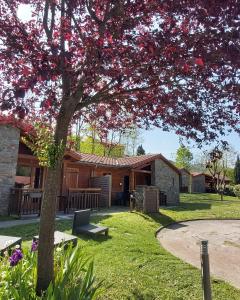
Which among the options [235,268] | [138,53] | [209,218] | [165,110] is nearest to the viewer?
[138,53]

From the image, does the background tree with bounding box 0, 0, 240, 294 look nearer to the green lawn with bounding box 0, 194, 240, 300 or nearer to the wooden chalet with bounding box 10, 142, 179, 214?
the green lawn with bounding box 0, 194, 240, 300

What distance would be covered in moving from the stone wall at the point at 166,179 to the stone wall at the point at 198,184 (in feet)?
88.9

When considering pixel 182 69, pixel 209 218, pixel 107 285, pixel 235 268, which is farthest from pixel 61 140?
pixel 209 218

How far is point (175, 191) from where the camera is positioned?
26.0 meters

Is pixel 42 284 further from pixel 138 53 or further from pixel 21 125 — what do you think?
pixel 138 53

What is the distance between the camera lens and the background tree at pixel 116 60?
12.4 ft

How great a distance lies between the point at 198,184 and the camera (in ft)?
172

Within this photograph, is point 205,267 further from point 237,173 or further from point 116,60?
point 237,173

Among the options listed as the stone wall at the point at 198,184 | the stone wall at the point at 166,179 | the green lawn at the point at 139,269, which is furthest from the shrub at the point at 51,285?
the stone wall at the point at 198,184

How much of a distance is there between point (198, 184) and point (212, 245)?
44.2 metres

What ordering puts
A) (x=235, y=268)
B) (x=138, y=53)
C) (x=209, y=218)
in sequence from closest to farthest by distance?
1. (x=138, y=53)
2. (x=235, y=268)
3. (x=209, y=218)

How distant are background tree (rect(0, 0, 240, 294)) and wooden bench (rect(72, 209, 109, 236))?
504 centimetres

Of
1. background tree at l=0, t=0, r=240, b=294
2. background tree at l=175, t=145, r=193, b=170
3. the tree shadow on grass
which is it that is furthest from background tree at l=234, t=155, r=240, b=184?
background tree at l=0, t=0, r=240, b=294

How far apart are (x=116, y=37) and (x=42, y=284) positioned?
374 cm
